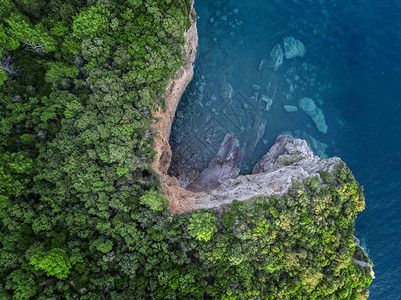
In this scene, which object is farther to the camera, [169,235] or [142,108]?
[142,108]

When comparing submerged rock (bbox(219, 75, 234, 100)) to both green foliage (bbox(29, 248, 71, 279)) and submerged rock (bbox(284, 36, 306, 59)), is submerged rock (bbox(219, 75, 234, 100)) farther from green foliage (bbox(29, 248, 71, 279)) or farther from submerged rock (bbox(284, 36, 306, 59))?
green foliage (bbox(29, 248, 71, 279))

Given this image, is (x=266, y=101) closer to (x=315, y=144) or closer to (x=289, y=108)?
(x=289, y=108)

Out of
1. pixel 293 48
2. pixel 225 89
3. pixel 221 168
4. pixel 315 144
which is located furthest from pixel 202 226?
pixel 293 48

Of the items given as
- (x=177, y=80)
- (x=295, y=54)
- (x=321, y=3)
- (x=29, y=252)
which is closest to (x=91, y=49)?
(x=177, y=80)

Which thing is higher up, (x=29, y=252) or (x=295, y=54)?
(x=295, y=54)

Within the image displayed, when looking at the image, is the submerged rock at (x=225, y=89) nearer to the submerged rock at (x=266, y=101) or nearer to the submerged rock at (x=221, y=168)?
the submerged rock at (x=266, y=101)

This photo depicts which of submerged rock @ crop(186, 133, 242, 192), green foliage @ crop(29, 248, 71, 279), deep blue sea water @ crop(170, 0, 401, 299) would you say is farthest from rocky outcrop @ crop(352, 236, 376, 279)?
green foliage @ crop(29, 248, 71, 279)

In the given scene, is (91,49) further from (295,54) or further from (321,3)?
(321,3)

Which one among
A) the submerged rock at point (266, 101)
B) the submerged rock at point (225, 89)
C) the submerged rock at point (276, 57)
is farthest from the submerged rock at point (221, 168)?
the submerged rock at point (276, 57)
